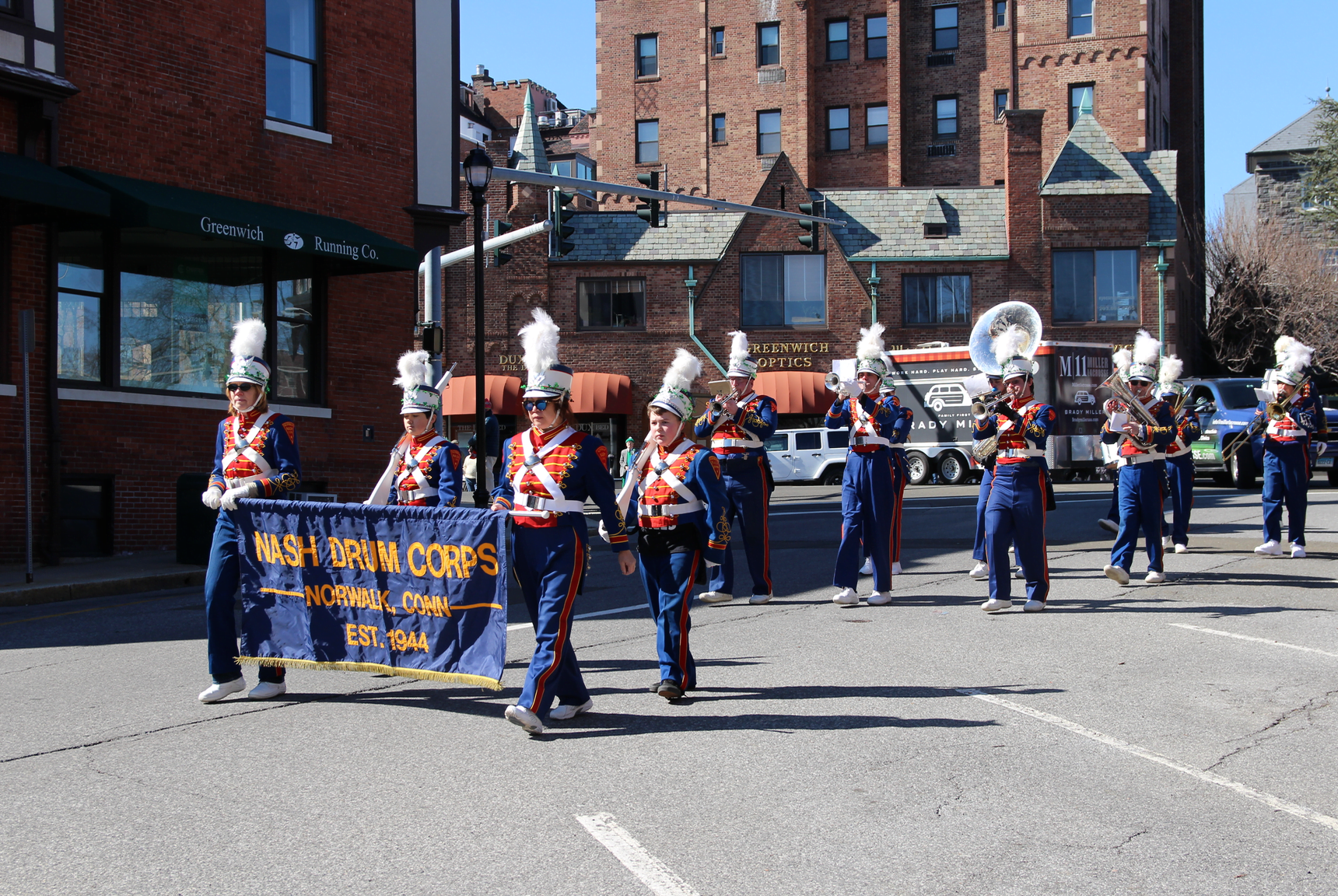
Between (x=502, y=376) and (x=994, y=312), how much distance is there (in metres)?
28.6

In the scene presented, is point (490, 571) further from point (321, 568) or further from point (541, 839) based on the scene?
point (541, 839)

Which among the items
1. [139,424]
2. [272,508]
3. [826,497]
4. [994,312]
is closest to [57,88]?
[139,424]

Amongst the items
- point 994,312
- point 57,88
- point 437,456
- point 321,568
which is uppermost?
point 57,88

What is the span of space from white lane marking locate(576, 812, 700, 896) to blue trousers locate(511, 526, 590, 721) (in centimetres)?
138

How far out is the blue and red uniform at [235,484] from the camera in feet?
23.1

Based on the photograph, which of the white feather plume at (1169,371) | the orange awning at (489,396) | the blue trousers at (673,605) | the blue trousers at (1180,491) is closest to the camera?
the blue trousers at (673,605)

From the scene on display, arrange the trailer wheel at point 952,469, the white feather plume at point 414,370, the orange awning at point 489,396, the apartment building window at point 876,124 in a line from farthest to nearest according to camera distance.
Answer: the apartment building window at point 876,124, the orange awning at point 489,396, the trailer wheel at point 952,469, the white feather plume at point 414,370

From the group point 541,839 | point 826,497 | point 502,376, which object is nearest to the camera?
point 541,839

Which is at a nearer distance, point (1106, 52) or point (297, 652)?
point (297, 652)

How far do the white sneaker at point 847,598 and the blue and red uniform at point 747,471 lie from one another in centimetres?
73

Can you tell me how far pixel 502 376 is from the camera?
39.0m

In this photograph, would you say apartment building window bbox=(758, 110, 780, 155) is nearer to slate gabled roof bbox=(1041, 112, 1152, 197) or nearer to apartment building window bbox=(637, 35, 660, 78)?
apartment building window bbox=(637, 35, 660, 78)

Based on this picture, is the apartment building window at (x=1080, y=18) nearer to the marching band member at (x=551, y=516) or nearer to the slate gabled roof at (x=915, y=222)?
the slate gabled roof at (x=915, y=222)

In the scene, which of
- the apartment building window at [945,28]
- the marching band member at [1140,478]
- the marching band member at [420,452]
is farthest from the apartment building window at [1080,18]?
the marching band member at [420,452]
